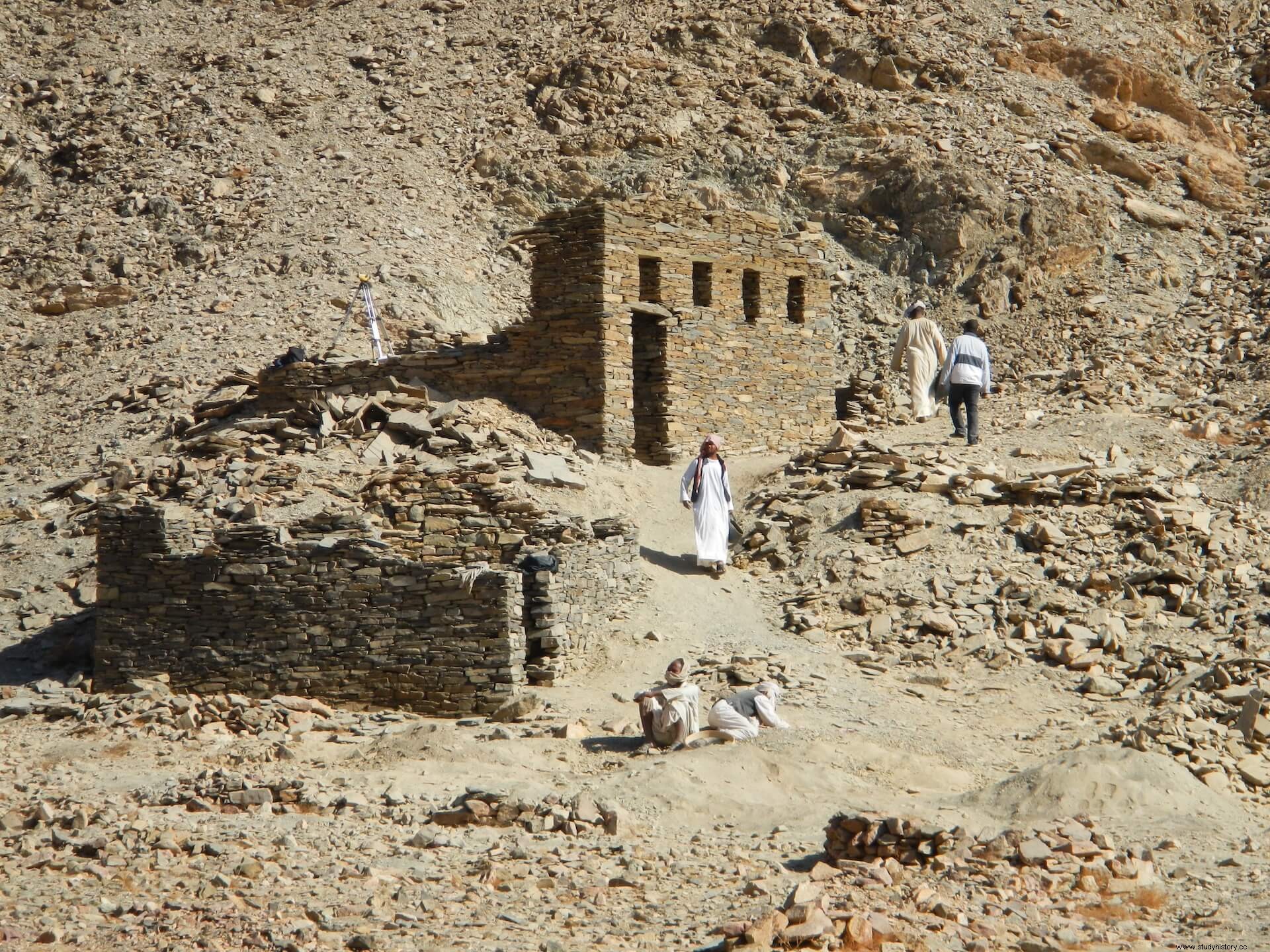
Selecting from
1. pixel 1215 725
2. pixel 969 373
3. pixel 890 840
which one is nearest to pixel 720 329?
pixel 969 373

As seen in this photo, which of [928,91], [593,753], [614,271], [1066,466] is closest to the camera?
[593,753]

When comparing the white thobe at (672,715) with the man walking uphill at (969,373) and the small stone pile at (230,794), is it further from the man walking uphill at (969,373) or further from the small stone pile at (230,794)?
the man walking uphill at (969,373)

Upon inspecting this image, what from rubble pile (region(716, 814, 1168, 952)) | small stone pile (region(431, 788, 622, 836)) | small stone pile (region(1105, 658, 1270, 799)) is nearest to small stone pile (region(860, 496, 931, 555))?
small stone pile (region(1105, 658, 1270, 799))

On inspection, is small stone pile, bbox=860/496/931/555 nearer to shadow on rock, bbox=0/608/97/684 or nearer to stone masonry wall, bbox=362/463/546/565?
stone masonry wall, bbox=362/463/546/565

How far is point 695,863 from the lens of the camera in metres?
10.7

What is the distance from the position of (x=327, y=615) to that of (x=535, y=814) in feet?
12.5

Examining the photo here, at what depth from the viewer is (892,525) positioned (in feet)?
54.8

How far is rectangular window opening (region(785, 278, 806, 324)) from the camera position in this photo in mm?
20750

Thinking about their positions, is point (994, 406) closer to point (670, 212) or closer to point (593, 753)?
point (670, 212)

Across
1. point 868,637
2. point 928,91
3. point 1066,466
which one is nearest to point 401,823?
point 868,637

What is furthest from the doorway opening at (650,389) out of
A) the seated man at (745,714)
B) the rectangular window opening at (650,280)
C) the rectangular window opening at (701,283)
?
the seated man at (745,714)

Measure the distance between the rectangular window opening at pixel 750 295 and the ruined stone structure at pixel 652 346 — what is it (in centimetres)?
2

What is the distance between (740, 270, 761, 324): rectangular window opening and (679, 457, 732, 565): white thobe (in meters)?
3.86

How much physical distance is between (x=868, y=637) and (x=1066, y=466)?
3.61 m
